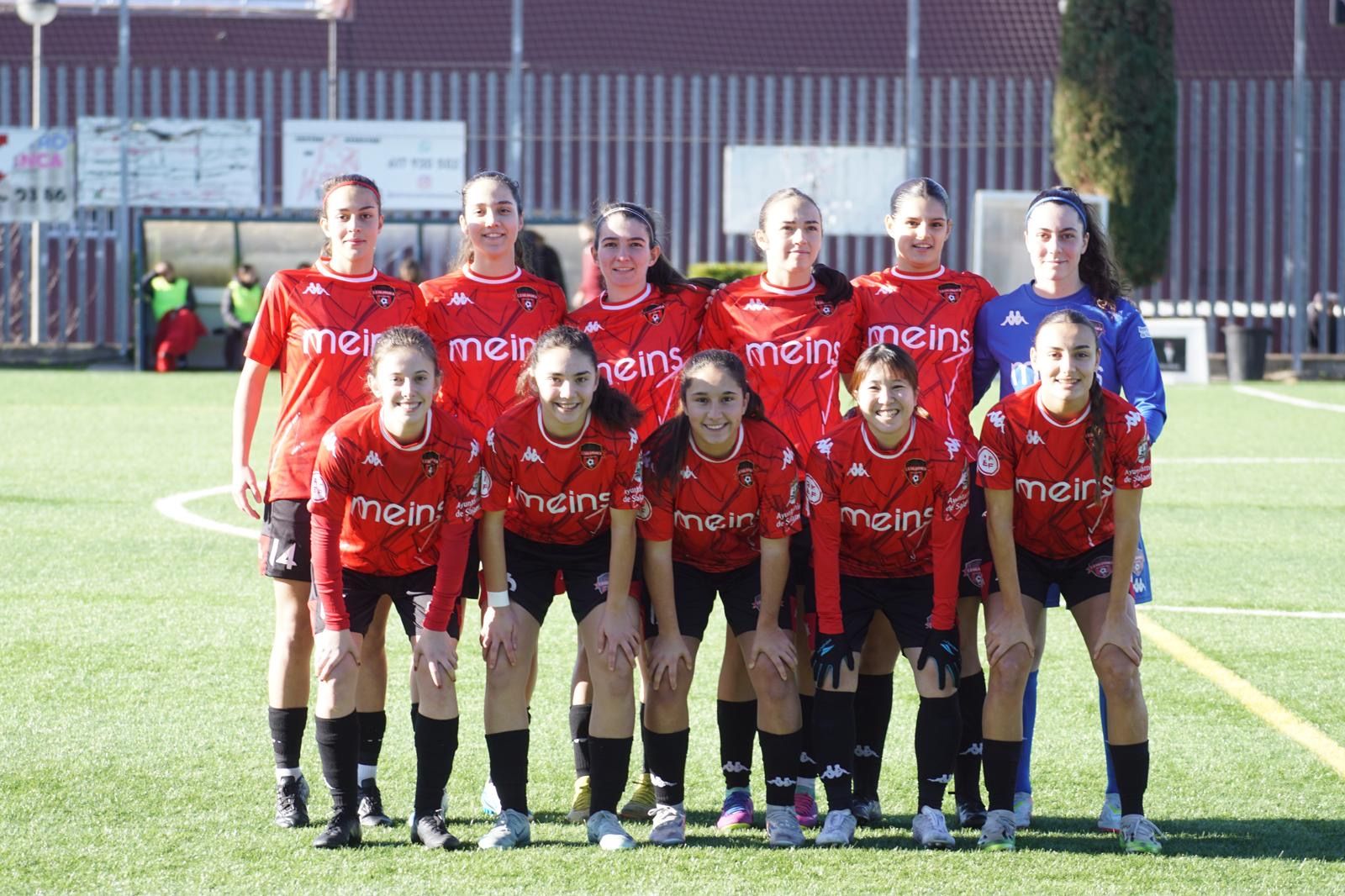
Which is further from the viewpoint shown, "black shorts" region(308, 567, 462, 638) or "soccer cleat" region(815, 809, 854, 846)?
"black shorts" region(308, 567, 462, 638)

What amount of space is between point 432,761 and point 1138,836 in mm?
1812

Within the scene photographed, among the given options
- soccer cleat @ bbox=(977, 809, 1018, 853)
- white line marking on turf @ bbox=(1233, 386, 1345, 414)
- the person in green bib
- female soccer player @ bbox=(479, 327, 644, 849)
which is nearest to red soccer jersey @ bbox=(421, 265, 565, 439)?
female soccer player @ bbox=(479, 327, 644, 849)

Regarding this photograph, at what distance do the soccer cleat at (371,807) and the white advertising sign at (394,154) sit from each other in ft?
56.4

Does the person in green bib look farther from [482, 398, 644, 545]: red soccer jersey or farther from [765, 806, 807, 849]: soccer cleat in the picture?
[765, 806, 807, 849]: soccer cleat

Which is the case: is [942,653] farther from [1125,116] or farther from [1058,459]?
[1125,116]

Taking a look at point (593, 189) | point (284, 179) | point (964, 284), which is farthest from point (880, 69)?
point (964, 284)

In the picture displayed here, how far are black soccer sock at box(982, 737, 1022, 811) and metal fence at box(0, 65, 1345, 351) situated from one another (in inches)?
676

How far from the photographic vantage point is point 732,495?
15.1 ft

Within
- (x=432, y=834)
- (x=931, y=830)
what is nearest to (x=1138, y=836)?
(x=931, y=830)

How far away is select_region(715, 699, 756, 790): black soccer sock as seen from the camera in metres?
4.76

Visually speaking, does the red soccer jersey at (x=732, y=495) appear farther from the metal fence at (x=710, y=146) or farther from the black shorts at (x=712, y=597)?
the metal fence at (x=710, y=146)

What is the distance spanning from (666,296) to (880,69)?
23.5 m

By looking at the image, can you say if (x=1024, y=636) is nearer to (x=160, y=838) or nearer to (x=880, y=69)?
(x=160, y=838)

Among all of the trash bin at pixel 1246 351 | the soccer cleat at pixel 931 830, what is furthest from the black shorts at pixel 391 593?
the trash bin at pixel 1246 351
